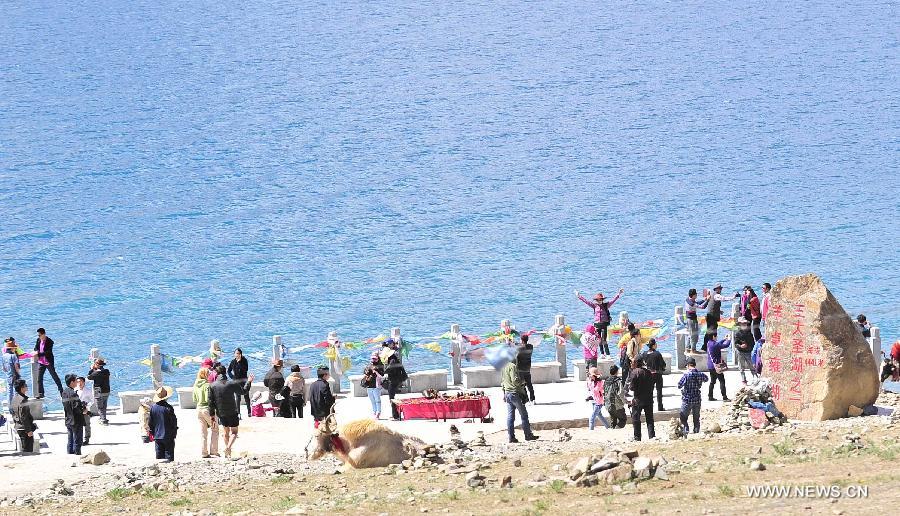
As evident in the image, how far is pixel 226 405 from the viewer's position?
75.5 feet

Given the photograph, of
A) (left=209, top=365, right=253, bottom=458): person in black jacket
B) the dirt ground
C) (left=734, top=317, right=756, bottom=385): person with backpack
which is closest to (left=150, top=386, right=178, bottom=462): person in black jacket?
(left=209, top=365, right=253, bottom=458): person in black jacket

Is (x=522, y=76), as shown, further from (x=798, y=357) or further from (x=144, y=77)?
(x=798, y=357)

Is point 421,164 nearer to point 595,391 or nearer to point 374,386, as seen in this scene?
point 374,386

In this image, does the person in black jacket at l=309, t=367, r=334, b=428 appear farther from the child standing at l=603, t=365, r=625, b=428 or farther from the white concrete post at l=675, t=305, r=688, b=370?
the white concrete post at l=675, t=305, r=688, b=370

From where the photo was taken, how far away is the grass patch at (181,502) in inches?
755

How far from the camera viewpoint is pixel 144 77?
11006 cm

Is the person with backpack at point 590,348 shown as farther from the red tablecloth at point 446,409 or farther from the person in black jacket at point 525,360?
the red tablecloth at point 446,409

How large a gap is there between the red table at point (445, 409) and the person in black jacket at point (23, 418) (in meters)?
6.42

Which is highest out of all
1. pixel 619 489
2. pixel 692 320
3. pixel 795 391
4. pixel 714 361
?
pixel 692 320

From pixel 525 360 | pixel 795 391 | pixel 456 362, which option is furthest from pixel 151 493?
pixel 456 362

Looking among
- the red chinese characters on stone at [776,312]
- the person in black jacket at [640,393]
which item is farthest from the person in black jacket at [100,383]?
the red chinese characters on stone at [776,312]

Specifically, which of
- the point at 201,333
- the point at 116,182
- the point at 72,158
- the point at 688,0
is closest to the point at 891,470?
the point at 201,333

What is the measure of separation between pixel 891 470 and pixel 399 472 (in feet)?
21.1

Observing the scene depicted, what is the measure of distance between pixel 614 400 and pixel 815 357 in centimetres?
339
